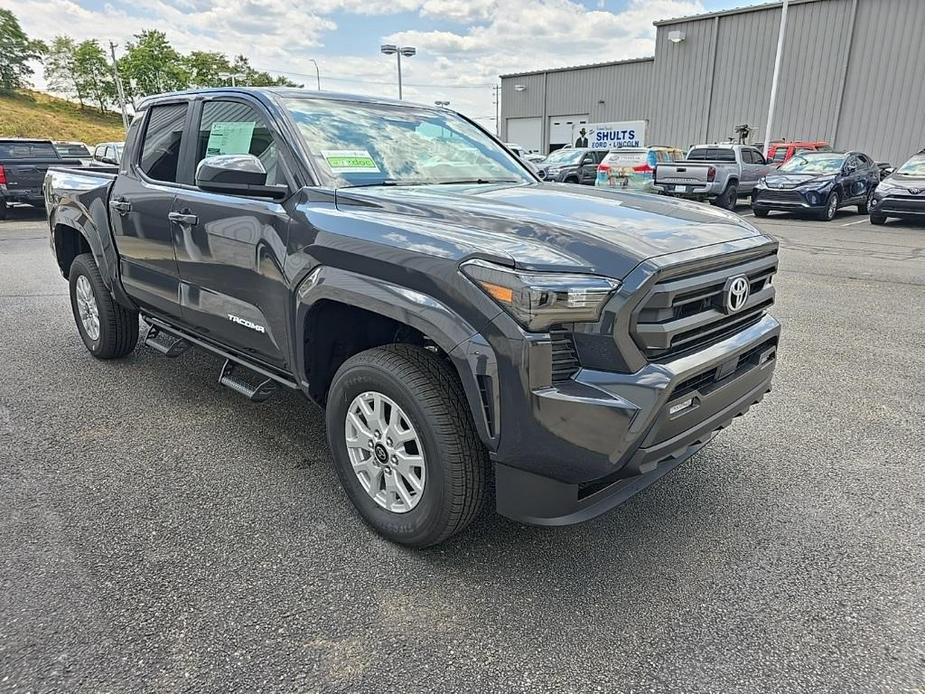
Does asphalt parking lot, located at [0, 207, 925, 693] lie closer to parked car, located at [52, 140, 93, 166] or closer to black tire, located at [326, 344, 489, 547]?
black tire, located at [326, 344, 489, 547]

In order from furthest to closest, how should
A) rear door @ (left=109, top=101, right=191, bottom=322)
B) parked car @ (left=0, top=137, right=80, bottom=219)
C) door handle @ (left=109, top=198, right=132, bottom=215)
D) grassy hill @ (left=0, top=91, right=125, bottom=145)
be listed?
grassy hill @ (left=0, top=91, right=125, bottom=145) → parked car @ (left=0, top=137, right=80, bottom=219) → door handle @ (left=109, top=198, right=132, bottom=215) → rear door @ (left=109, top=101, right=191, bottom=322)

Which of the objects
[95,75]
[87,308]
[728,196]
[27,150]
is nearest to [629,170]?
[728,196]

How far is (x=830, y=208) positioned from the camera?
607 inches

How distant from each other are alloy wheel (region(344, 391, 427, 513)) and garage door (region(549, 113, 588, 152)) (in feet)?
138

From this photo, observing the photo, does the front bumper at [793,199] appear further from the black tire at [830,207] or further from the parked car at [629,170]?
the parked car at [629,170]

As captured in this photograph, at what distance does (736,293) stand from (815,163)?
16.2 m

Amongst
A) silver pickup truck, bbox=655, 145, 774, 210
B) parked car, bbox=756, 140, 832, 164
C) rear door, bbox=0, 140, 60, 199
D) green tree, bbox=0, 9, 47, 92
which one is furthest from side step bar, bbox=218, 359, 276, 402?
green tree, bbox=0, 9, 47, 92

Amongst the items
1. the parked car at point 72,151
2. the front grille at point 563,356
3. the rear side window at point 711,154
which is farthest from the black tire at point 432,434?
the rear side window at point 711,154

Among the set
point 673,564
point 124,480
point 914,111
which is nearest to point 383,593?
point 673,564

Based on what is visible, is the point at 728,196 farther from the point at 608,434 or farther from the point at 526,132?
the point at 526,132

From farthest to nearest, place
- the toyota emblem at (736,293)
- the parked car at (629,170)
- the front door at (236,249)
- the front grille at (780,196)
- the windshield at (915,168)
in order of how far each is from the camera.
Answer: the parked car at (629,170), the front grille at (780,196), the windshield at (915,168), the front door at (236,249), the toyota emblem at (736,293)

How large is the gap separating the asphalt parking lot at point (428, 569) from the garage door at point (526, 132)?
42606mm

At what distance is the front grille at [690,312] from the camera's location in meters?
2.19

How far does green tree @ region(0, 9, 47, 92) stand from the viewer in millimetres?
62281
